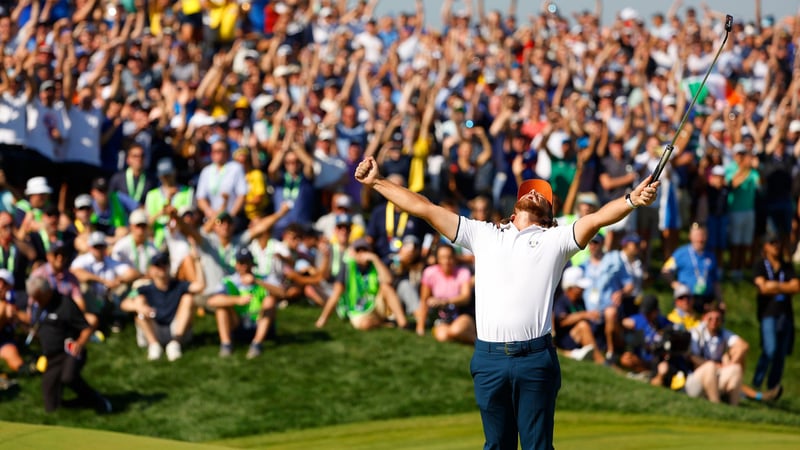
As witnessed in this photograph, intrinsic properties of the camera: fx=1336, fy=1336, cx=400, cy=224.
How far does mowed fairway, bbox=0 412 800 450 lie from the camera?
11.2 meters

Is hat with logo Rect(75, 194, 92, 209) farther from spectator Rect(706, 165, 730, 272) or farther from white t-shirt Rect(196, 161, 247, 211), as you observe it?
spectator Rect(706, 165, 730, 272)

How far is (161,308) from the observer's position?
14.4 m

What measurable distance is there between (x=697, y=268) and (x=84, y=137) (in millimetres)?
7719

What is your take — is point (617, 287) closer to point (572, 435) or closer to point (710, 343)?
point (710, 343)

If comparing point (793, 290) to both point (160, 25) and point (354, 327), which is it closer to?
point (354, 327)

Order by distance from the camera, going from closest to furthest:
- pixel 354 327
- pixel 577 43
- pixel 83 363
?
1. pixel 83 363
2. pixel 354 327
3. pixel 577 43

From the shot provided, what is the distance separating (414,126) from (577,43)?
6.47 m

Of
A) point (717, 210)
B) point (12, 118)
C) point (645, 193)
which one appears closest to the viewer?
point (645, 193)

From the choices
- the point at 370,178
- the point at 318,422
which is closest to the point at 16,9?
the point at 318,422

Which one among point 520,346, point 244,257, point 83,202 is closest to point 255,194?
point 244,257

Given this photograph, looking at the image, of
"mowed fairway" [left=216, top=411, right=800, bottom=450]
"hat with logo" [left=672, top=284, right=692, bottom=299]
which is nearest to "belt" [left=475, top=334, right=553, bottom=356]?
"mowed fairway" [left=216, top=411, right=800, bottom=450]

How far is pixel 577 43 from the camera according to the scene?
23172mm

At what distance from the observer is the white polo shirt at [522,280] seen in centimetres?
701

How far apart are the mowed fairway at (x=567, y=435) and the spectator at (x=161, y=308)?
2.09m
